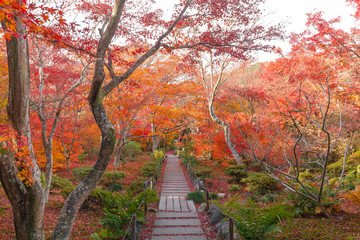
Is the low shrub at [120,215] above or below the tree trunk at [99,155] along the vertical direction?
below

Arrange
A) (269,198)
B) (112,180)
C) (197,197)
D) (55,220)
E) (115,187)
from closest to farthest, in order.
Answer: (55,220) → (269,198) → (197,197) → (115,187) → (112,180)

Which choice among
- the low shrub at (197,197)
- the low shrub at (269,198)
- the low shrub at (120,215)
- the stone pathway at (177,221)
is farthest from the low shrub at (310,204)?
the low shrub at (120,215)

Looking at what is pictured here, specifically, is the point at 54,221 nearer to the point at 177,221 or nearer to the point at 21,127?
the point at 177,221

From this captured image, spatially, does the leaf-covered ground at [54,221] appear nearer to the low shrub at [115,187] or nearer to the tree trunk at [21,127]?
the tree trunk at [21,127]

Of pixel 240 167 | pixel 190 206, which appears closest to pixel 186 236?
pixel 190 206

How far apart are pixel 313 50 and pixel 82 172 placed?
12082mm

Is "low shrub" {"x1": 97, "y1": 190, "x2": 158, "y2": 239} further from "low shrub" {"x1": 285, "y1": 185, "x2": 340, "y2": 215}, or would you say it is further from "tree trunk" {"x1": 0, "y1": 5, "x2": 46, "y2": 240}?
"low shrub" {"x1": 285, "y1": 185, "x2": 340, "y2": 215}

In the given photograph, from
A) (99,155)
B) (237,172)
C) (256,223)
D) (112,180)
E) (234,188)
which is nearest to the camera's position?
(99,155)

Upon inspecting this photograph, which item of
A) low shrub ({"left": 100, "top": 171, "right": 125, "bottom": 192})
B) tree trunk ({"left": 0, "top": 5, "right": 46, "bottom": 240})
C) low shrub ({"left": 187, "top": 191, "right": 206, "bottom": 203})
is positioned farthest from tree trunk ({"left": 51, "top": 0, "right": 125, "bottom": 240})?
low shrub ({"left": 100, "top": 171, "right": 125, "bottom": 192})

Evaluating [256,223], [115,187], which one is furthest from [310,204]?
[115,187]

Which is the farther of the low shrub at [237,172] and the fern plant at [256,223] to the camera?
the low shrub at [237,172]

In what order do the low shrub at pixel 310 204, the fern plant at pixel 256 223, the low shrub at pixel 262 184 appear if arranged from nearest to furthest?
the fern plant at pixel 256 223 < the low shrub at pixel 310 204 < the low shrub at pixel 262 184

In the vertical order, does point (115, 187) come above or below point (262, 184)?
above

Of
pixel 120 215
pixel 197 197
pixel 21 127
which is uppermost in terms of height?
pixel 21 127
